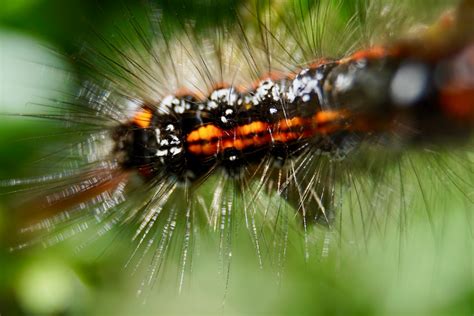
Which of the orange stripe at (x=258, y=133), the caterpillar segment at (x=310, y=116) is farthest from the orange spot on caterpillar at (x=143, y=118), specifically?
the orange stripe at (x=258, y=133)

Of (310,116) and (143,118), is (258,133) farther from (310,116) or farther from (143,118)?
(143,118)

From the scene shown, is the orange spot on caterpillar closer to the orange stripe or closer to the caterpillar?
the caterpillar

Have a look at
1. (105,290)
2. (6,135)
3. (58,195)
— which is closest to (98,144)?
(58,195)

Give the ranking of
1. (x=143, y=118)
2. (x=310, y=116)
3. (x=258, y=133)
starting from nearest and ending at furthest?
(x=310, y=116) → (x=258, y=133) → (x=143, y=118)

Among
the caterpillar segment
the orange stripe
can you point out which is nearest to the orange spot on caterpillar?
the caterpillar segment

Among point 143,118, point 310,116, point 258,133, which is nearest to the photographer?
point 310,116

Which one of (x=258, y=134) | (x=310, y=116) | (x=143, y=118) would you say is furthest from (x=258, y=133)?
(x=143, y=118)

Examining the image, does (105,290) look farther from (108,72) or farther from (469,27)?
(469,27)

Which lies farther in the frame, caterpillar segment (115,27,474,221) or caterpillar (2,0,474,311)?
caterpillar (2,0,474,311)

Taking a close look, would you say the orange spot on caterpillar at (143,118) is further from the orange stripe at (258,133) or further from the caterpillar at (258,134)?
the orange stripe at (258,133)
